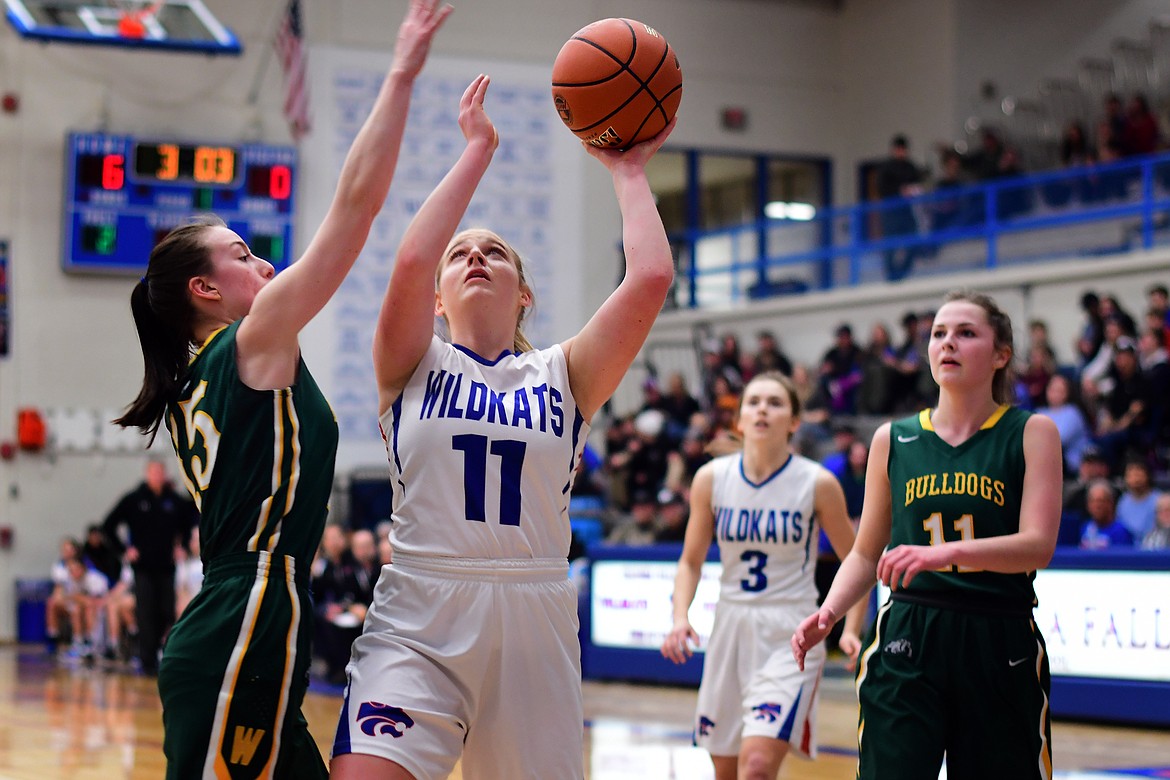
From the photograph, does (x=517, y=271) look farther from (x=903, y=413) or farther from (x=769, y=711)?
(x=903, y=413)

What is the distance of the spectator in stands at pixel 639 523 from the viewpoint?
46.2 ft


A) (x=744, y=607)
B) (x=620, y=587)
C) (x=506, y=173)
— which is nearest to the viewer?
(x=744, y=607)

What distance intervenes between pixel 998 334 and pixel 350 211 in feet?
6.75

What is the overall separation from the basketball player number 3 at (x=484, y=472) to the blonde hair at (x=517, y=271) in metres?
0.44

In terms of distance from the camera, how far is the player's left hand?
336 cm

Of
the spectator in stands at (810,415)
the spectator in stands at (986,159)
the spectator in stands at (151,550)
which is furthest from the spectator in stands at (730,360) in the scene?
the spectator in stands at (151,550)

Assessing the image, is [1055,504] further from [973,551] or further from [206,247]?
[206,247]

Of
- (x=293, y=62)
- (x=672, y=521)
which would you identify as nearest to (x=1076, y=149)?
(x=672, y=521)

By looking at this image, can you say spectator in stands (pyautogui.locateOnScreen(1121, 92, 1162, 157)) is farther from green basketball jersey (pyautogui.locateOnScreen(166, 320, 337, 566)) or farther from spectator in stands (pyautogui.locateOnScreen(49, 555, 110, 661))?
green basketball jersey (pyautogui.locateOnScreen(166, 320, 337, 566))

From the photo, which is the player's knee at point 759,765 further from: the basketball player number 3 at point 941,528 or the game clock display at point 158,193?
the game clock display at point 158,193

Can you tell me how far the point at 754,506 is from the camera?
5883 millimetres

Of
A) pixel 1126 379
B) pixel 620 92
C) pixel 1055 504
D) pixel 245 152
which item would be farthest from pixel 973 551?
pixel 245 152

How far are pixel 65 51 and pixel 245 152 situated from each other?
2984mm

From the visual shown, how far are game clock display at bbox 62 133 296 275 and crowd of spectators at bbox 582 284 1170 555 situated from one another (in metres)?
5.19
